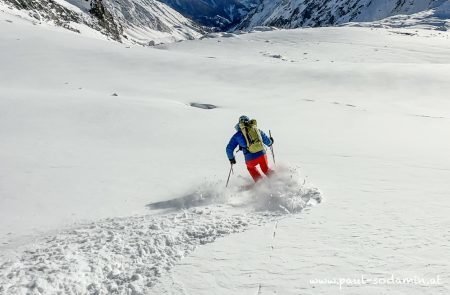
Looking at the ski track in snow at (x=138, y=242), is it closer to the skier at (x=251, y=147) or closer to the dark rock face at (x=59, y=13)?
the skier at (x=251, y=147)

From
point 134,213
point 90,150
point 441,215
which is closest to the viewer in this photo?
point 441,215

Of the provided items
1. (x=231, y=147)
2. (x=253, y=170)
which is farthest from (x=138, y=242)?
(x=231, y=147)

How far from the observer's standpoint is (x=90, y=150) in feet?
42.9

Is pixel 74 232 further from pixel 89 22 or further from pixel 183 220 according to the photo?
pixel 89 22

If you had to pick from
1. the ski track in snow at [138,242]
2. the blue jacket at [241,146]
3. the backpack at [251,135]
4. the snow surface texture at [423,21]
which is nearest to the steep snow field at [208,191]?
the ski track in snow at [138,242]

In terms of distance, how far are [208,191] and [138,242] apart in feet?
8.98

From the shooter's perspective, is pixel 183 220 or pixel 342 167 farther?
pixel 342 167

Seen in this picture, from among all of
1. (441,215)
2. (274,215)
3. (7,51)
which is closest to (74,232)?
(274,215)

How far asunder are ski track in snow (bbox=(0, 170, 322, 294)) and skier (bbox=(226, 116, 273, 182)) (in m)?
1.18

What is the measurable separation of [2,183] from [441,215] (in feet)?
27.9

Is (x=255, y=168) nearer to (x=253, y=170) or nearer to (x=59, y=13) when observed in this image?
(x=253, y=170)

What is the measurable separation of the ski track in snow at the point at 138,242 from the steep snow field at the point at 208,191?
31 mm

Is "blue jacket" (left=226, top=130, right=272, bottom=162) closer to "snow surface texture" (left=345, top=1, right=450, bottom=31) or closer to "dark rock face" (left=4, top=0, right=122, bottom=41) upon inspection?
"snow surface texture" (left=345, top=1, right=450, bottom=31)

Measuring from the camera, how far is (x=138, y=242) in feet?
22.2
